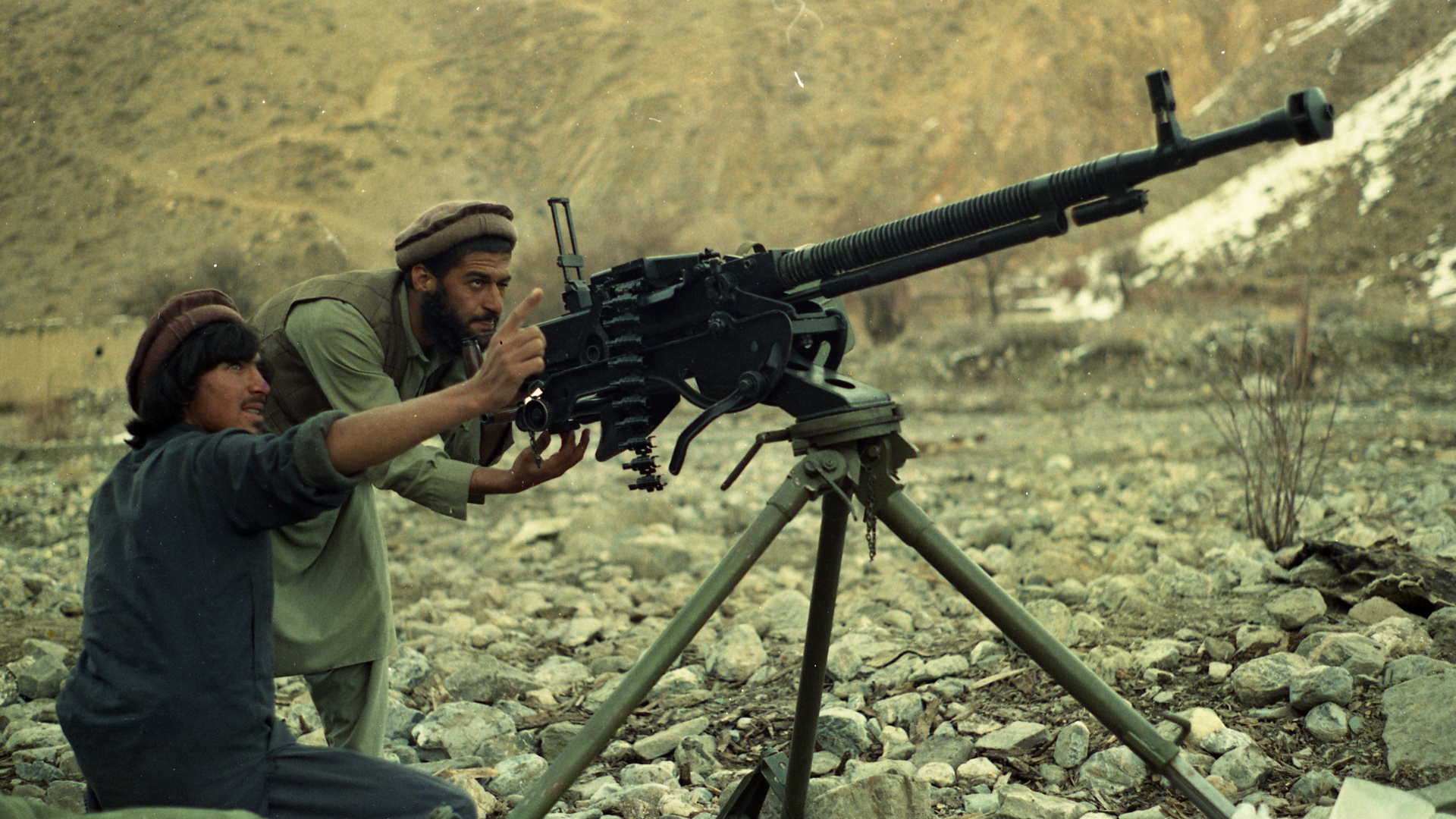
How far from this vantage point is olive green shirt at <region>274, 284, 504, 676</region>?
272cm

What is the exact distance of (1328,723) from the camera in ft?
10.3

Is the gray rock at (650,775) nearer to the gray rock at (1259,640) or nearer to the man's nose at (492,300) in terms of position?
the man's nose at (492,300)

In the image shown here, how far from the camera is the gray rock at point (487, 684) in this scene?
4.41m

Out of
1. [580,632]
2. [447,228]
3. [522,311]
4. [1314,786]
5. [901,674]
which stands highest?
[447,228]

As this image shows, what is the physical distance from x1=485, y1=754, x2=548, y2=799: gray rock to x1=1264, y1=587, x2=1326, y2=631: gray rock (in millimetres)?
2772

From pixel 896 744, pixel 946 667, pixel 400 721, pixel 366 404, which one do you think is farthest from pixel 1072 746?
pixel 400 721

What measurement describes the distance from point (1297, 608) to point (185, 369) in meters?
3.84

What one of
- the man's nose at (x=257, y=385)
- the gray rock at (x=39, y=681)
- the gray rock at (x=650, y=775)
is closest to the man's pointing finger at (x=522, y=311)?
the man's nose at (x=257, y=385)

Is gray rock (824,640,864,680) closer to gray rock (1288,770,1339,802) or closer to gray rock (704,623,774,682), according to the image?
gray rock (704,623,774,682)

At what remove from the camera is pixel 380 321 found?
2.99m

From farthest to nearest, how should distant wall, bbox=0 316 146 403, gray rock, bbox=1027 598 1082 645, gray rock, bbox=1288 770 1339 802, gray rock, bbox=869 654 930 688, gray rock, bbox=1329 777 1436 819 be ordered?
distant wall, bbox=0 316 146 403 → gray rock, bbox=1027 598 1082 645 → gray rock, bbox=869 654 930 688 → gray rock, bbox=1288 770 1339 802 → gray rock, bbox=1329 777 1436 819

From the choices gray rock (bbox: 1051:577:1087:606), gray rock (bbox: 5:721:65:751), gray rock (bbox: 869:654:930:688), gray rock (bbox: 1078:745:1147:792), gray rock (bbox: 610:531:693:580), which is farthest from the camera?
gray rock (bbox: 610:531:693:580)

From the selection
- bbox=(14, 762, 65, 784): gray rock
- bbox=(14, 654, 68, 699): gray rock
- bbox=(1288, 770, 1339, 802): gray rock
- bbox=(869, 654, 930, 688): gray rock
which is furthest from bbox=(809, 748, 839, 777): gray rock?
bbox=(14, 654, 68, 699): gray rock

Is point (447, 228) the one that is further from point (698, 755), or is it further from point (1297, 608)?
point (1297, 608)
